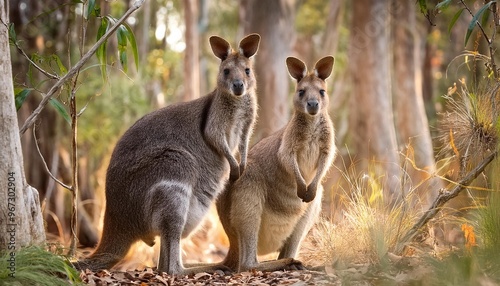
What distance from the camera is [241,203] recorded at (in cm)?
619

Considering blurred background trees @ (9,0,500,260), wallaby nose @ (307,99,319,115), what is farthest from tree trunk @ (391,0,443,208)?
wallaby nose @ (307,99,319,115)

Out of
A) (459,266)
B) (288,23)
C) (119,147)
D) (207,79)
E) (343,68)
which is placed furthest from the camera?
(207,79)

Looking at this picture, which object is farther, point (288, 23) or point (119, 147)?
point (288, 23)

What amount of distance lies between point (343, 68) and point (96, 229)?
1352 cm

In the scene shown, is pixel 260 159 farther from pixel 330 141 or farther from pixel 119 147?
pixel 119 147

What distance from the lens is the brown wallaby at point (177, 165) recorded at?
5.93m

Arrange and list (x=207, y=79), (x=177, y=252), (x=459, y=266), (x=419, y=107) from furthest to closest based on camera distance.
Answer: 1. (x=207, y=79)
2. (x=419, y=107)
3. (x=177, y=252)
4. (x=459, y=266)

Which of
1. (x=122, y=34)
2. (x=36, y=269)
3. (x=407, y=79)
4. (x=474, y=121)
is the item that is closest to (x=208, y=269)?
(x=36, y=269)

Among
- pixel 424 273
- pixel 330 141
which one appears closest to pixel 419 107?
pixel 330 141

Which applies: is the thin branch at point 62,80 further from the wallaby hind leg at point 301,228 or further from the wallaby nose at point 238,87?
the wallaby hind leg at point 301,228

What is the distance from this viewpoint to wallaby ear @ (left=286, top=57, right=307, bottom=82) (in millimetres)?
6402

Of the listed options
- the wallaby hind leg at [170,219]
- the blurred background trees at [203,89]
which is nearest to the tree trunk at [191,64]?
the blurred background trees at [203,89]

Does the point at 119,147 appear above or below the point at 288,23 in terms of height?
below

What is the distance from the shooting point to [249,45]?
21.4ft
